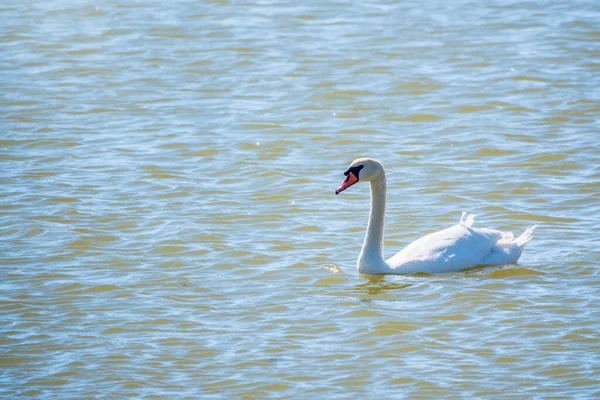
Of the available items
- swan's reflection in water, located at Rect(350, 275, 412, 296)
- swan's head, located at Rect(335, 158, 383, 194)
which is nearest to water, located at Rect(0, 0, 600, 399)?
swan's reflection in water, located at Rect(350, 275, 412, 296)

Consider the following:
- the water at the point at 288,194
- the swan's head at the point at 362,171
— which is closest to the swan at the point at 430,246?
the swan's head at the point at 362,171

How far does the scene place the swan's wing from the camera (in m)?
9.57

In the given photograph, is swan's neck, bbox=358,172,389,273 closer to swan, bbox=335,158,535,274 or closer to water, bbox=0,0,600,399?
swan, bbox=335,158,535,274

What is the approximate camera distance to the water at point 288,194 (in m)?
7.99

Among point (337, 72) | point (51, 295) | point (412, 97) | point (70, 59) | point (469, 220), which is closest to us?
point (51, 295)

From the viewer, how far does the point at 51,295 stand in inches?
367

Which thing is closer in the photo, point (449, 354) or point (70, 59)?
point (449, 354)

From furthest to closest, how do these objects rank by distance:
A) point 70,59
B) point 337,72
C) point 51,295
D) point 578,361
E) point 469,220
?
point 70,59
point 337,72
point 469,220
point 51,295
point 578,361

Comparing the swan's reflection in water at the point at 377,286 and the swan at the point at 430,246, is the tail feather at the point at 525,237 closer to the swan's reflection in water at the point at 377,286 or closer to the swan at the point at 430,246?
the swan at the point at 430,246

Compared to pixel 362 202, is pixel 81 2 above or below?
above

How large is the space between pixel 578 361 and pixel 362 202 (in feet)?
14.6

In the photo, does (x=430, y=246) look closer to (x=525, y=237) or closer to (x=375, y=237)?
(x=375, y=237)

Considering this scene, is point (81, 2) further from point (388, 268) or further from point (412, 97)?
point (388, 268)

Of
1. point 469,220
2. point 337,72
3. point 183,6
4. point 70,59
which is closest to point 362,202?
point 469,220
